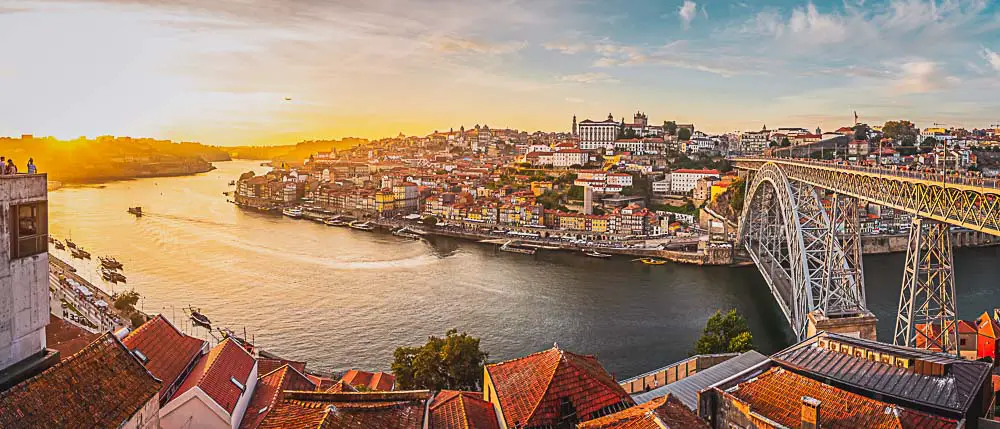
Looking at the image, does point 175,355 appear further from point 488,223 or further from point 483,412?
point 488,223

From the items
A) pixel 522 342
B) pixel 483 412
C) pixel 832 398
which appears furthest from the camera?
pixel 522 342

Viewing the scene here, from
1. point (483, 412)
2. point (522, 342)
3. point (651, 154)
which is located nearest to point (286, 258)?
point (522, 342)

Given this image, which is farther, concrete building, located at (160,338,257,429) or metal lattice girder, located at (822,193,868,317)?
metal lattice girder, located at (822,193,868,317)

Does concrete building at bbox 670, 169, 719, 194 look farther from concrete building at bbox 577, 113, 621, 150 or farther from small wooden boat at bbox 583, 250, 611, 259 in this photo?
concrete building at bbox 577, 113, 621, 150

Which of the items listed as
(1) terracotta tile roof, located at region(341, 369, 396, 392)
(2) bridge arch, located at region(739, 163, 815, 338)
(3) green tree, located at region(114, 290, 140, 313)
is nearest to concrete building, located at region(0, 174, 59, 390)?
(1) terracotta tile roof, located at region(341, 369, 396, 392)

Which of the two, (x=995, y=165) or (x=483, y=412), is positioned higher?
(x=995, y=165)

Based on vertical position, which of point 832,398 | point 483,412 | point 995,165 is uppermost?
point 995,165
